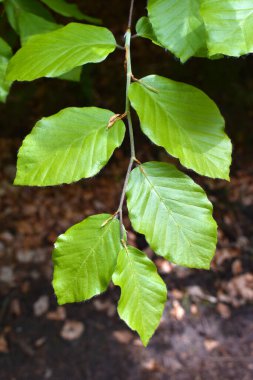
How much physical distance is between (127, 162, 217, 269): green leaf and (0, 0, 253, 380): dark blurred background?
5.73 feet

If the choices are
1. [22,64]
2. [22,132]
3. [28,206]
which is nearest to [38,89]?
[22,132]

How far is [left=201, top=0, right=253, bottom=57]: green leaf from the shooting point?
64 centimetres

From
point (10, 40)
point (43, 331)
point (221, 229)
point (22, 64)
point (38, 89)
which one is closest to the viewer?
point (22, 64)

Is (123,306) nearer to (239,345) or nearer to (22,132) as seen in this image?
(239,345)

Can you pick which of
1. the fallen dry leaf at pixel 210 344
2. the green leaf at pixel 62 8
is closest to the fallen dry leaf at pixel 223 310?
Result: the fallen dry leaf at pixel 210 344

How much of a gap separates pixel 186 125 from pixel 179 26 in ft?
0.59

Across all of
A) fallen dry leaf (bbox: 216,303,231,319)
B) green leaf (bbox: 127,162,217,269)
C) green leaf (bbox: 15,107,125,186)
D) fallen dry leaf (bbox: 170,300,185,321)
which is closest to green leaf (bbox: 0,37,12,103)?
green leaf (bbox: 15,107,125,186)

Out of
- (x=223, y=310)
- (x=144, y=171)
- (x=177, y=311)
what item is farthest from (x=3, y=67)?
(x=223, y=310)

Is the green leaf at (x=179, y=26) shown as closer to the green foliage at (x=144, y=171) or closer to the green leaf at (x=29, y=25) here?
the green foliage at (x=144, y=171)

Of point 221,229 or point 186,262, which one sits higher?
point 186,262

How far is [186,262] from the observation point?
27.8 inches

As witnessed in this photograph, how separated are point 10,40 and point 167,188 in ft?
2.74

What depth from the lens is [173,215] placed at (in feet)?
2.38

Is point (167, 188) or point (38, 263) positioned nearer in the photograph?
point (167, 188)
